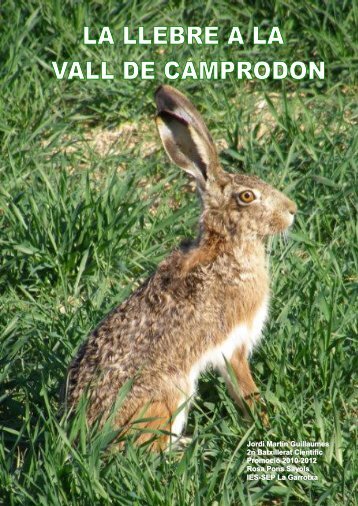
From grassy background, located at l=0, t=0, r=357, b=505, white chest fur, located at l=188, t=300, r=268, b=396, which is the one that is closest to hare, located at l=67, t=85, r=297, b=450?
white chest fur, located at l=188, t=300, r=268, b=396

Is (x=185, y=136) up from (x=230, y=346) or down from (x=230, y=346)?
up

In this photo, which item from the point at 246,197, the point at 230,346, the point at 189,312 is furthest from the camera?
the point at 246,197

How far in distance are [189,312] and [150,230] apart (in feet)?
4.69

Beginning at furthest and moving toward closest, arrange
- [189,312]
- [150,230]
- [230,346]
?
[150,230] < [230,346] < [189,312]

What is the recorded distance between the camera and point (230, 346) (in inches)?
221

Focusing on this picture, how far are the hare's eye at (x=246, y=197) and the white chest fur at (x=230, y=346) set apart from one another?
52cm

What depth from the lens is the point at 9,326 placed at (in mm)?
6020

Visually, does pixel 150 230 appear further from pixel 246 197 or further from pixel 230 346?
pixel 230 346

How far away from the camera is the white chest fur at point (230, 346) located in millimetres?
5523

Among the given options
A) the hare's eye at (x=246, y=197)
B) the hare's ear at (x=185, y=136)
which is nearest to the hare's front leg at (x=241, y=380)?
the hare's eye at (x=246, y=197)

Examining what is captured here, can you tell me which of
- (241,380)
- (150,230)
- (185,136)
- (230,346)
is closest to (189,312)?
(230,346)

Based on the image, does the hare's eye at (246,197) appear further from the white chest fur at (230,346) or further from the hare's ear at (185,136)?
the white chest fur at (230,346)

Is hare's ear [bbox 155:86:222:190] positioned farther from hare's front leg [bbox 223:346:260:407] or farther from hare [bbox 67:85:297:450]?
hare's front leg [bbox 223:346:260:407]

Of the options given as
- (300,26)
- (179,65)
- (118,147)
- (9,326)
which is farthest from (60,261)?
(300,26)
